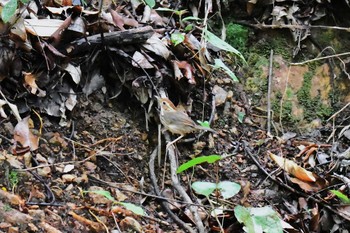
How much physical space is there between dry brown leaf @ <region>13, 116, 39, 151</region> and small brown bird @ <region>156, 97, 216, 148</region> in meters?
0.59

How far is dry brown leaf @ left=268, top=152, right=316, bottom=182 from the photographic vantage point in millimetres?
2312

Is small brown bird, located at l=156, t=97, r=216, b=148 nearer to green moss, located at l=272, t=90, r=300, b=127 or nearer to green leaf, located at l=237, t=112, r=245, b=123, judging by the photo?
green leaf, located at l=237, t=112, r=245, b=123

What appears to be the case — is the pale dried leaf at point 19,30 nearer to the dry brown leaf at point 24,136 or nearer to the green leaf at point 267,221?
the dry brown leaf at point 24,136

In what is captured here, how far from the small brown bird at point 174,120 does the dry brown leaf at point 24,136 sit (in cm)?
59

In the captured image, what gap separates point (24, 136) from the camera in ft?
5.92

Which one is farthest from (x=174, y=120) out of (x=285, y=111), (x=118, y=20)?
(x=285, y=111)

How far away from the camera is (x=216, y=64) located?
8.11 feet

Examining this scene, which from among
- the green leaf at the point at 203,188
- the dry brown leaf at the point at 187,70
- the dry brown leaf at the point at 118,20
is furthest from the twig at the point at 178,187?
the dry brown leaf at the point at 118,20

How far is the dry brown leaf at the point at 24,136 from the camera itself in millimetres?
1796

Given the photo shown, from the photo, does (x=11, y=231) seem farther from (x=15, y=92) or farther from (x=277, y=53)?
(x=277, y=53)

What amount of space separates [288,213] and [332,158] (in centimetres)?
45

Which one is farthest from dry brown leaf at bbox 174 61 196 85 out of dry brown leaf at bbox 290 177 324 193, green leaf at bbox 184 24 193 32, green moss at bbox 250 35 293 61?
green moss at bbox 250 35 293 61

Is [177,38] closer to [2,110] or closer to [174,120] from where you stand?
[174,120]

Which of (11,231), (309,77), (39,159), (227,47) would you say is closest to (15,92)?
(39,159)
